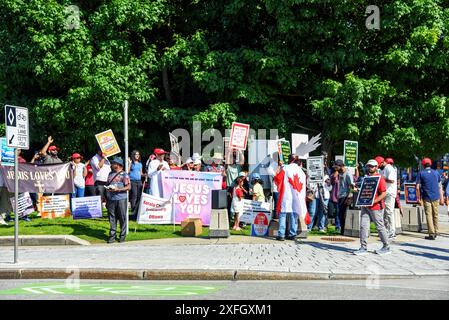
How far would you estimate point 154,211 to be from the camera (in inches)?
595

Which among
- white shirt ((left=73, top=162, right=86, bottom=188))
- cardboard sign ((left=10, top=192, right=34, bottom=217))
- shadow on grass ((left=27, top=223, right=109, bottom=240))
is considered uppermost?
white shirt ((left=73, top=162, right=86, bottom=188))

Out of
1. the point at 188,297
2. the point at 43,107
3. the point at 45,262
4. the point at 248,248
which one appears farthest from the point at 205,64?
the point at 188,297

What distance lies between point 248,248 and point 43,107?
1204 cm

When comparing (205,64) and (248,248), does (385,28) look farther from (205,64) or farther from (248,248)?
(248,248)

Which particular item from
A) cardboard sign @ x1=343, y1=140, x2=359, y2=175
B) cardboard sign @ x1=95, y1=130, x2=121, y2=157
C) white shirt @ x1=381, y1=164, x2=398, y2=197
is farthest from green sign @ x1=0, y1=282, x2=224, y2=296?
cardboard sign @ x1=343, y1=140, x2=359, y2=175

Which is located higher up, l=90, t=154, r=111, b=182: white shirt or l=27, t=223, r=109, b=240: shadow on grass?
l=90, t=154, r=111, b=182: white shirt

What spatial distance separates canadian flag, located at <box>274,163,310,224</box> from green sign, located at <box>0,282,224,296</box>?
5097 mm

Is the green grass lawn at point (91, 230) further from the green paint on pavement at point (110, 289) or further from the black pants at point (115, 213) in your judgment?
the green paint on pavement at point (110, 289)

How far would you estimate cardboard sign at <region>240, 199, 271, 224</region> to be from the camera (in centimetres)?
1493

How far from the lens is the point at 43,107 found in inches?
869

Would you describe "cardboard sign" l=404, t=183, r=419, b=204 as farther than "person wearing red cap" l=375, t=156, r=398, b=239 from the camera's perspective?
Yes

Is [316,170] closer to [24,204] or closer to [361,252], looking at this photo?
[361,252]

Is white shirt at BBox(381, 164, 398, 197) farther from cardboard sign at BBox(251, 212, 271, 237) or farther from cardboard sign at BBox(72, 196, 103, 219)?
cardboard sign at BBox(72, 196, 103, 219)

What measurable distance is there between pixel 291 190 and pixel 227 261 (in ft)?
11.7
